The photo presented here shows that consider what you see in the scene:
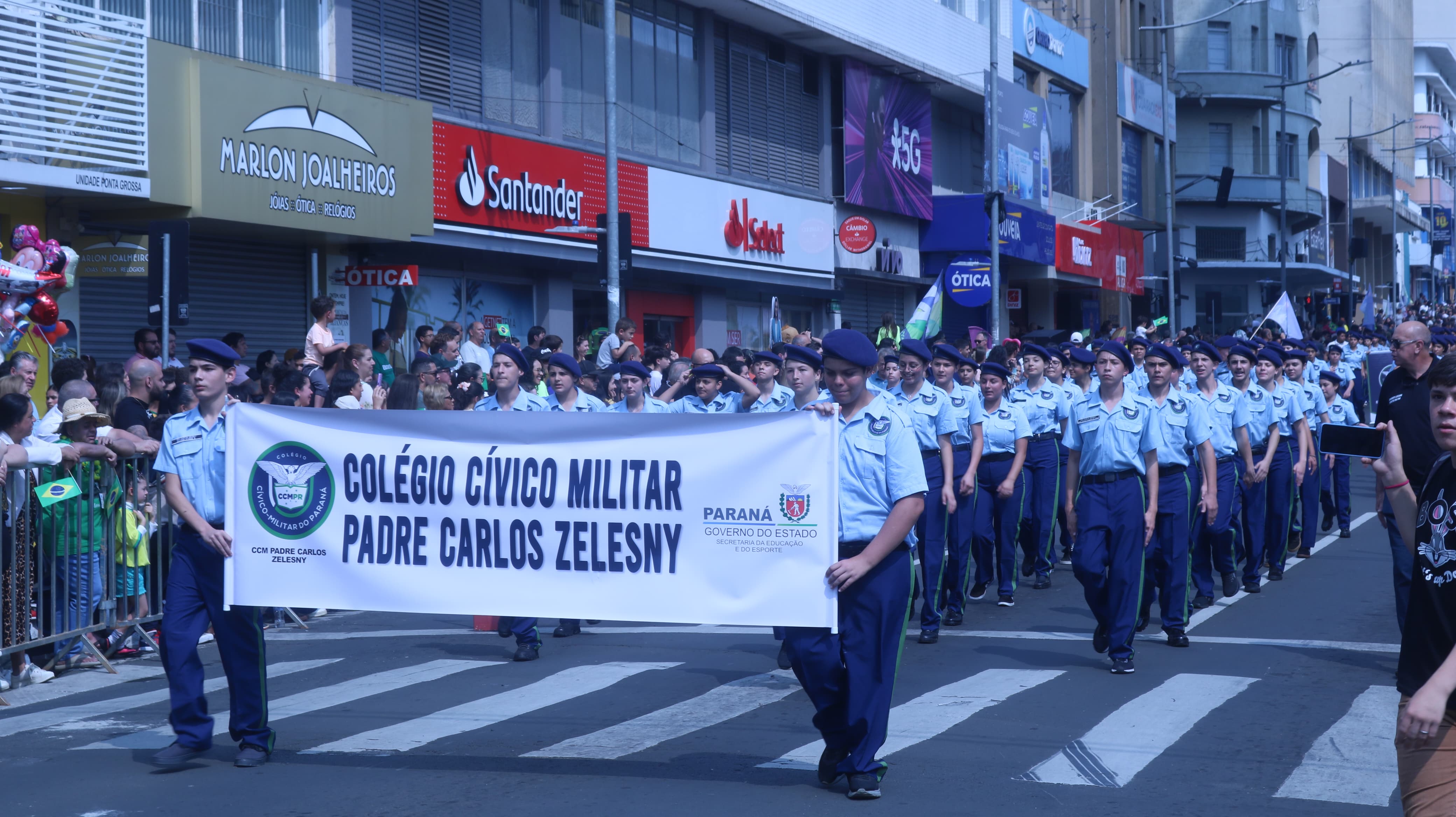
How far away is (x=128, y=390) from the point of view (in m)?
12.0

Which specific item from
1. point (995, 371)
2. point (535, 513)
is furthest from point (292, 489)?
point (995, 371)

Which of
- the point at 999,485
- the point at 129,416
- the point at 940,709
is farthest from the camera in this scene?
the point at 999,485

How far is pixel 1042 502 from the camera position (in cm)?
1403

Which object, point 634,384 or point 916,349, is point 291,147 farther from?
point 916,349

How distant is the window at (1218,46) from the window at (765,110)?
1563 inches

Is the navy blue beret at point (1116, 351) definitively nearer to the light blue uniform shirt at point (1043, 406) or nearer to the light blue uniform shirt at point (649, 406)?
the light blue uniform shirt at point (1043, 406)

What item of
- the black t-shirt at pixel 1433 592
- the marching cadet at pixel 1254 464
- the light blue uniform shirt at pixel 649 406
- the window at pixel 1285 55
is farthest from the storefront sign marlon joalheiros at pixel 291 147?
the window at pixel 1285 55

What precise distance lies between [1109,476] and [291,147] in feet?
35.9

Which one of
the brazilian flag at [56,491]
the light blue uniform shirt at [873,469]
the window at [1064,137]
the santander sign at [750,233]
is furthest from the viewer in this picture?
the window at [1064,137]

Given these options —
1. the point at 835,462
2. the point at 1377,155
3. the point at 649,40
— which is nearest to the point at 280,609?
the point at 835,462

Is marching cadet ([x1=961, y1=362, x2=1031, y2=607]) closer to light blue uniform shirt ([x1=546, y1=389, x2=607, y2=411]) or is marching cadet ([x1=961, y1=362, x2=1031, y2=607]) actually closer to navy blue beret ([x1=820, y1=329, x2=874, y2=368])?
light blue uniform shirt ([x1=546, y1=389, x2=607, y2=411])

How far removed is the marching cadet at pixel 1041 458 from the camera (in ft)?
45.8

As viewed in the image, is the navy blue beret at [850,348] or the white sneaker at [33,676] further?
the white sneaker at [33,676]

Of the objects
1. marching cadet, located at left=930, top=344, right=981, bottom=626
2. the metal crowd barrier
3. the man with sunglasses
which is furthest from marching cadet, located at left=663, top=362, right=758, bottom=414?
the man with sunglasses
